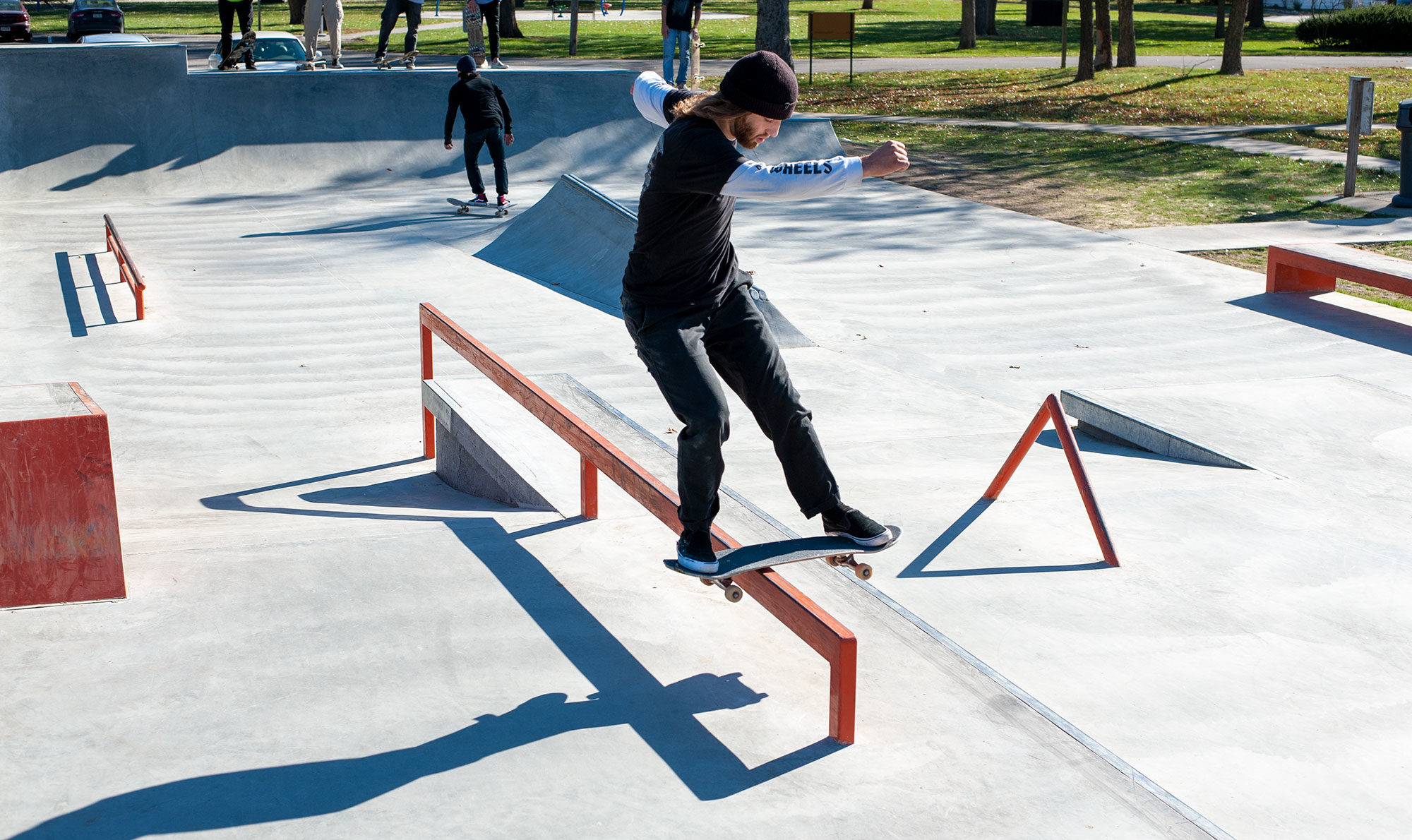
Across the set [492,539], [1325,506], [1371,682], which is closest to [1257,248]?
[1325,506]

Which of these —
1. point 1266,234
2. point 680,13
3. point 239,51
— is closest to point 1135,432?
point 1266,234

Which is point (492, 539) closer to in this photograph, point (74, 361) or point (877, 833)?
point (877, 833)

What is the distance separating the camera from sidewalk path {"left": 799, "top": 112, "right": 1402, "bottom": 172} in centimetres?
1817

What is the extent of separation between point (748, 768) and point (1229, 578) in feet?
8.87

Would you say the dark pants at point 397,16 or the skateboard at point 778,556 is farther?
the dark pants at point 397,16

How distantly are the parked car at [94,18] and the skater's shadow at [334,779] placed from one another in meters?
32.2

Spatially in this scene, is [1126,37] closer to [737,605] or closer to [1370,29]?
[1370,29]

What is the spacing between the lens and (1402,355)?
30.6ft

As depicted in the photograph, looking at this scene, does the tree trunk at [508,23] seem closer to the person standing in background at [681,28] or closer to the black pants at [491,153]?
the person standing in background at [681,28]

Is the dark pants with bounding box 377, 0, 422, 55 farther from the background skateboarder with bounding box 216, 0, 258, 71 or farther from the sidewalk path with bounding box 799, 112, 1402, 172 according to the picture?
the sidewalk path with bounding box 799, 112, 1402, 172

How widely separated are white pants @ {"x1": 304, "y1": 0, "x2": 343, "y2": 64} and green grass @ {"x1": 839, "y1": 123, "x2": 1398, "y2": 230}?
8137 millimetres

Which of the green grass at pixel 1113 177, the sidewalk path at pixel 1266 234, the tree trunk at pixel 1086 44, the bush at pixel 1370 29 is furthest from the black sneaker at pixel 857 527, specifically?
the bush at pixel 1370 29

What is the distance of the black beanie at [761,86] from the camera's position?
351cm

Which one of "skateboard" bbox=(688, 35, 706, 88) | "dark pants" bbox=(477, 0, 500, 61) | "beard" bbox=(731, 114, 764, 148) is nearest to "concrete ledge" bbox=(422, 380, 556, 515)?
"beard" bbox=(731, 114, 764, 148)
